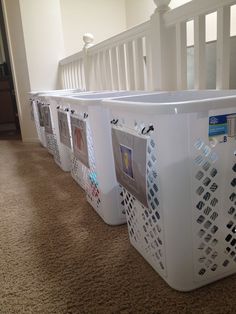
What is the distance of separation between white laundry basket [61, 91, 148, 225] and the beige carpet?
70 mm

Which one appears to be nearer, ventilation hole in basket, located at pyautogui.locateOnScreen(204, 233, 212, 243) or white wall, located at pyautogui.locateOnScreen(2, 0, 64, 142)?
ventilation hole in basket, located at pyautogui.locateOnScreen(204, 233, 212, 243)

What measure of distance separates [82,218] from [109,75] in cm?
129

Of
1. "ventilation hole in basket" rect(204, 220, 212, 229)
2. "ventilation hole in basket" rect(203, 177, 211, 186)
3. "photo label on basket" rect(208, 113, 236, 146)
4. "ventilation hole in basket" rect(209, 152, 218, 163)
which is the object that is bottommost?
"ventilation hole in basket" rect(204, 220, 212, 229)

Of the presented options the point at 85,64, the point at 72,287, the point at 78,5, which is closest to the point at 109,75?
the point at 85,64

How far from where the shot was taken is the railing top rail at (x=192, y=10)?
3.14 feet

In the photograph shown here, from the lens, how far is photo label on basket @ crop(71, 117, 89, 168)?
1.19m

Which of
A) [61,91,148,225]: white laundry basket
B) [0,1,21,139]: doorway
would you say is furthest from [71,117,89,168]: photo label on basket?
[0,1,21,139]: doorway

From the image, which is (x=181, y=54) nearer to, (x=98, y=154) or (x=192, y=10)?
(x=192, y=10)

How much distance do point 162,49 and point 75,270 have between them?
1012mm

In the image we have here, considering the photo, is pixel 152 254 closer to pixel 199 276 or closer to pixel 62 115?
pixel 199 276

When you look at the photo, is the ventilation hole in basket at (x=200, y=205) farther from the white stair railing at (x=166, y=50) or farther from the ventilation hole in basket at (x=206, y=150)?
the white stair railing at (x=166, y=50)

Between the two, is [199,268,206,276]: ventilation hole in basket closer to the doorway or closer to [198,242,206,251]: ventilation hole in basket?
[198,242,206,251]: ventilation hole in basket

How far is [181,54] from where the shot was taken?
4.09 ft

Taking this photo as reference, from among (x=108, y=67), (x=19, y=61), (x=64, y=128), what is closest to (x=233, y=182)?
(x=64, y=128)
